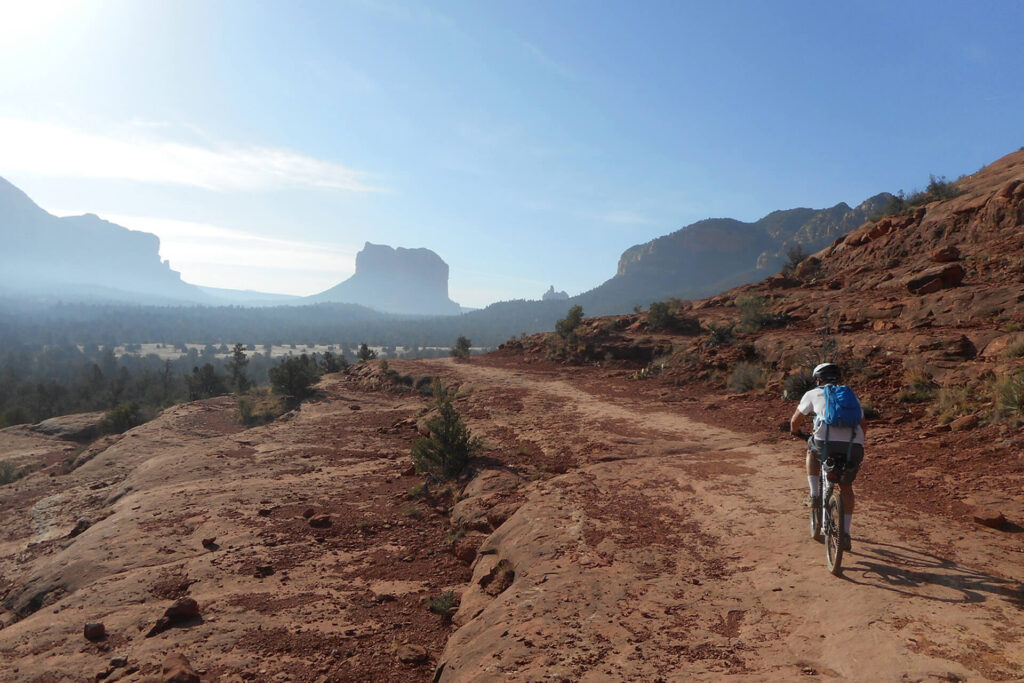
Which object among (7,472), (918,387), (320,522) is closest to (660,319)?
(918,387)

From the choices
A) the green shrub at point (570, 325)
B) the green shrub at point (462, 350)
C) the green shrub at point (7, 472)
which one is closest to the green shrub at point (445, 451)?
the green shrub at point (7, 472)

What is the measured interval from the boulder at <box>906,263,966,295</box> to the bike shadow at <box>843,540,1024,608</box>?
1208cm

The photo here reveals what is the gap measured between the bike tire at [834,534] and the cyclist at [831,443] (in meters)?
0.05

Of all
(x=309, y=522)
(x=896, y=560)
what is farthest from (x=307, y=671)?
(x=896, y=560)

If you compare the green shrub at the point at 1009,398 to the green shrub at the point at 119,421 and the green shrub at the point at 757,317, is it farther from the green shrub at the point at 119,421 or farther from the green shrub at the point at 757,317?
the green shrub at the point at 119,421

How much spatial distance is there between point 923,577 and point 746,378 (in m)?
10.1

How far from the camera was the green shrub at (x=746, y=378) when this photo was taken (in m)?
13.8

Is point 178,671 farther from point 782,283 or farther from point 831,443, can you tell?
point 782,283

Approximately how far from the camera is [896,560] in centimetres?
474

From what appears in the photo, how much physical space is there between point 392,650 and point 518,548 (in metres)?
1.66

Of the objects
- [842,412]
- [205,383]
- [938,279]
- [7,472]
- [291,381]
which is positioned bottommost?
[205,383]

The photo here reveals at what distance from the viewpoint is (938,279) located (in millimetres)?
13828

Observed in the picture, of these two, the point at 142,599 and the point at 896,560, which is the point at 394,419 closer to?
the point at 142,599

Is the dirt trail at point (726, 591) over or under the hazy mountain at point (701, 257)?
under
